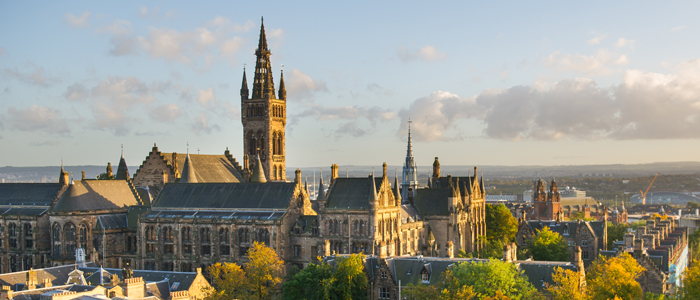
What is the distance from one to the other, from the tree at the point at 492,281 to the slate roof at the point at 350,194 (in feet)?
104

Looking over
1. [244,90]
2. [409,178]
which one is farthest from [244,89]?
[409,178]

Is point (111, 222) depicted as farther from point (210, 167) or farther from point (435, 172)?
point (435, 172)

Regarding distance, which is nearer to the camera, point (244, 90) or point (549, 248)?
point (549, 248)

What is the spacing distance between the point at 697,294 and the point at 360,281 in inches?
1333

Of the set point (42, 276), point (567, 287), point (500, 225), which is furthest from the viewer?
point (500, 225)

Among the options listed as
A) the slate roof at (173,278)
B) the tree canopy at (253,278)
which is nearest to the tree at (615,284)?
the tree canopy at (253,278)

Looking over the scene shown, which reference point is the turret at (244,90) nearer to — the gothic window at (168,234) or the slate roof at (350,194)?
the gothic window at (168,234)

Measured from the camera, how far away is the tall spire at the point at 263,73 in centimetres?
16775

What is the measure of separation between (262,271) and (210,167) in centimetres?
5495

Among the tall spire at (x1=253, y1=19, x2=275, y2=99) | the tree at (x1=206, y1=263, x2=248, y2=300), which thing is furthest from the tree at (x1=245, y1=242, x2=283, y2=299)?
the tall spire at (x1=253, y1=19, x2=275, y2=99)

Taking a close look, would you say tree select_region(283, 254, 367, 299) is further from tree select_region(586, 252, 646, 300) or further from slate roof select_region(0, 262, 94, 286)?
slate roof select_region(0, 262, 94, 286)

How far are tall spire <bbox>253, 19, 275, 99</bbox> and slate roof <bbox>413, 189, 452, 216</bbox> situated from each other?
51384 millimetres

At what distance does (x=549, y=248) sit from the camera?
405 ft

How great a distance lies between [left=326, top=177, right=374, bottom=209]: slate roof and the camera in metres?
108
